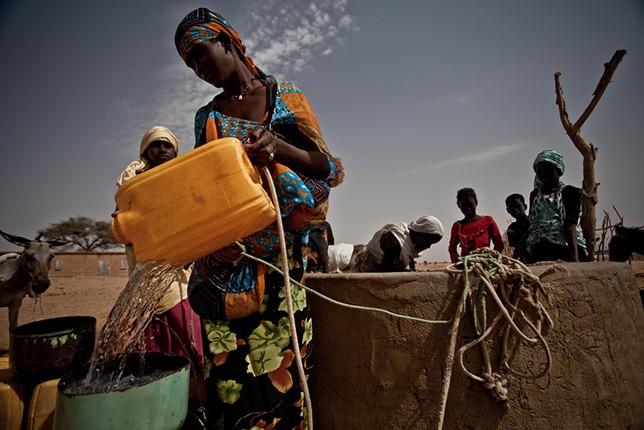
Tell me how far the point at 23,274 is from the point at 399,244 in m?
5.66

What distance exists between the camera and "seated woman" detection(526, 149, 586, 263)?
3.63m

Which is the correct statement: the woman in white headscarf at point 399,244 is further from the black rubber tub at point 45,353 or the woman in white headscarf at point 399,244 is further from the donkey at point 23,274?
the donkey at point 23,274

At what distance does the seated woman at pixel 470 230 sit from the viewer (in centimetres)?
464

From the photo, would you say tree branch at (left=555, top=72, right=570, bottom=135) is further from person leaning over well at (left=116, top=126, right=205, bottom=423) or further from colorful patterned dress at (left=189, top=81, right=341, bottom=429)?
person leaning over well at (left=116, top=126, right=205, bottom=423)

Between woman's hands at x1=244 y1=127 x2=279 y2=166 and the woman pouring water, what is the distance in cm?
4

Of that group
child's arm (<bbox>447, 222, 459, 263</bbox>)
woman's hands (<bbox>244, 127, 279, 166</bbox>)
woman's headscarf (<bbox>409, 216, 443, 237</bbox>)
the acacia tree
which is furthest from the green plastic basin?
the acacia tree

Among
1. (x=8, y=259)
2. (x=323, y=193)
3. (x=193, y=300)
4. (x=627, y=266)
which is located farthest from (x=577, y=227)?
(x=8, y=259)

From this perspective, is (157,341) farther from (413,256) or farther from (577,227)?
(577,227)

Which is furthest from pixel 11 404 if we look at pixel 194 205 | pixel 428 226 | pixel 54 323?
pixel 428 226

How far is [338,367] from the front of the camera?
5.61 feet

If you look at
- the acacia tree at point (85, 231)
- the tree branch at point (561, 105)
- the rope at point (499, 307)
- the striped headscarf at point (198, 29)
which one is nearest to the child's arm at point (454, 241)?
the tree branch at point (561, 105)

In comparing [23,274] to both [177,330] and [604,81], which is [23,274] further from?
[604,81]

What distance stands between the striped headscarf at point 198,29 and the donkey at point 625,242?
9509mm

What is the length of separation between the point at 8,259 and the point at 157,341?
14.6ft
